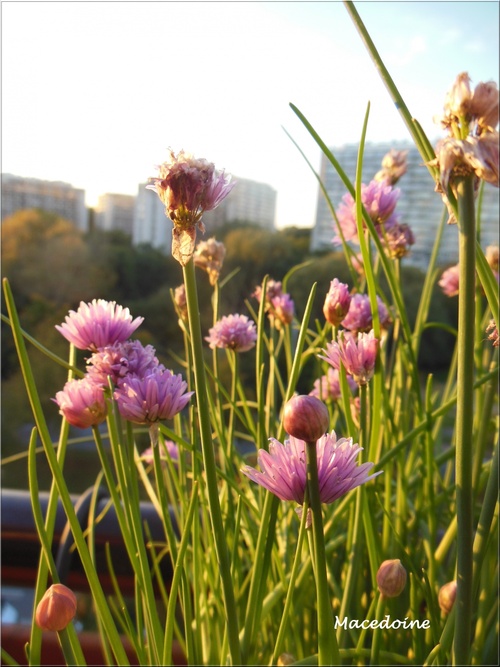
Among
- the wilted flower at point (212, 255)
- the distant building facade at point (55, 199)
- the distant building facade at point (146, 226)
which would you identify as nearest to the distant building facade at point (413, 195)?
the wilted flower at point (212, 255)

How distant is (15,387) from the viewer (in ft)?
9.18

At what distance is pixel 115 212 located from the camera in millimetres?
3328

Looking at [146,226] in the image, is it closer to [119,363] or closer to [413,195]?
[413,195]

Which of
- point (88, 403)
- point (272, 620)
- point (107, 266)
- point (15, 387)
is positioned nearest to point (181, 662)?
point (272, 620)

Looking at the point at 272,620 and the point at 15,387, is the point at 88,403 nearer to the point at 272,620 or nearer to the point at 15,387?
the point at 272,620

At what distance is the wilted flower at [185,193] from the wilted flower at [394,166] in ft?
0.94

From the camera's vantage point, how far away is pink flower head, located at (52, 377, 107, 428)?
238mm

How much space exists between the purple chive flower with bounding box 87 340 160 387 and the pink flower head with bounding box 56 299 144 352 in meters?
0.01

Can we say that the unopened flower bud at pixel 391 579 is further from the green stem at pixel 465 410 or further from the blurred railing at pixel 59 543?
the blurred railing at pixel 59 543

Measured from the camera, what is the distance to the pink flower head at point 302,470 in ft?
0.57

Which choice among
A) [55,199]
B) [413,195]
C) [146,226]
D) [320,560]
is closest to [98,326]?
[320,560]

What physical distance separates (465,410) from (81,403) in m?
0.15

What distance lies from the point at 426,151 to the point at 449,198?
5cm

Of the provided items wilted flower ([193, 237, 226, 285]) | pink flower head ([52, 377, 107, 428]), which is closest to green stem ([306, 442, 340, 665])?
pink flower head ([52, 377, 107, 428])
